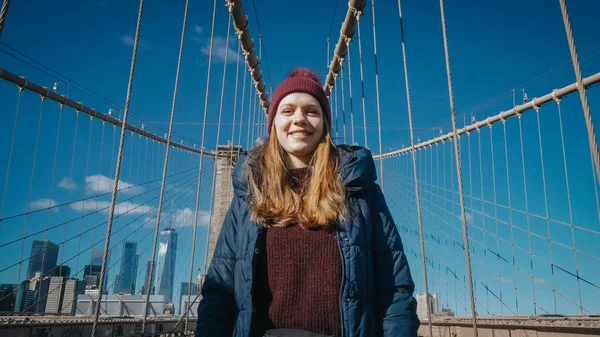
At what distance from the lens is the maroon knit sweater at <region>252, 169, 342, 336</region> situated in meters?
1.30

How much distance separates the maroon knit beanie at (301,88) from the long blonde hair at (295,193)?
0.46 feet

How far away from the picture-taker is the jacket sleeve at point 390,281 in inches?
50.3

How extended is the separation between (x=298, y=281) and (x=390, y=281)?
10.8 inches

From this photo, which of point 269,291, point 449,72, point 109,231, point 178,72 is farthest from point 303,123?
point 178,72

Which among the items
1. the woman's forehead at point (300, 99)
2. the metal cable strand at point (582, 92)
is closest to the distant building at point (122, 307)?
the woman's forehead at point (300, 99)

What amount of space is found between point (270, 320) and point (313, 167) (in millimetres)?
513

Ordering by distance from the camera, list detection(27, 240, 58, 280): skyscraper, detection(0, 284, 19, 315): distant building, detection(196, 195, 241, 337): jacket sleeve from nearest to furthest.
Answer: detection(196, 195, 241, 337): jacket sleeve, detection(27, 240, 58, 280): skyscraper, detection(0, 284, 19, 315): distant building

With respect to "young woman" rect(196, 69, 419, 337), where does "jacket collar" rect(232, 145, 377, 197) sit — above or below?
above

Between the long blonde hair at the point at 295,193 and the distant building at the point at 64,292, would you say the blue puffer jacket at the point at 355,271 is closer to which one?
the long blonde hair at the point at 295,193

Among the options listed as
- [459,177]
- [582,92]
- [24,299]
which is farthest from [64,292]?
[582,92]

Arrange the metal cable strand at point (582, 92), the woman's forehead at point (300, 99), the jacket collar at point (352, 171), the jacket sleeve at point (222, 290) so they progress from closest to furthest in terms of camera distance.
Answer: the metal cable strand at point (582, 92), the jacket sleeve at point (222, 290), the jacket collar at point (352, 171), the woman's forehead at point (300, 99)

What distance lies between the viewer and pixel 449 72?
2.75 metres

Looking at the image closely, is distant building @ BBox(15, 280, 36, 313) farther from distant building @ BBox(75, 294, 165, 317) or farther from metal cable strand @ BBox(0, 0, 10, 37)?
metal cable strand @ BBox(0, 0, 10, 37)

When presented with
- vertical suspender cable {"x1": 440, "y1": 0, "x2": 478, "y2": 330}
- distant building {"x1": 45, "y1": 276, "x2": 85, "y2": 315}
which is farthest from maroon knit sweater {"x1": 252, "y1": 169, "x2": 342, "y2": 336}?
distant building {"x1": 45, "y1": 276, "x2": 85, "y2": 315}
